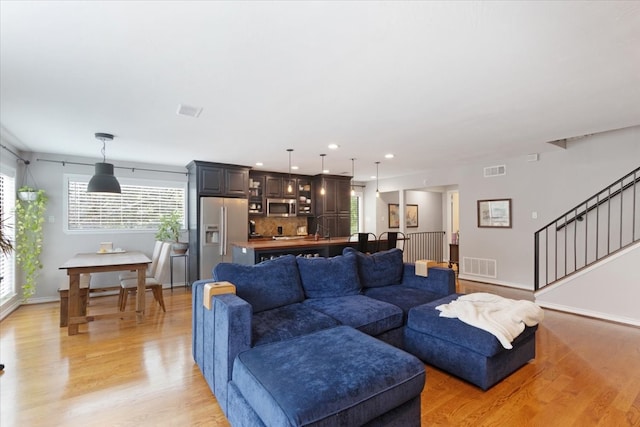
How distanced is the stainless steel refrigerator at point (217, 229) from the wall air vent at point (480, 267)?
15.3 feet

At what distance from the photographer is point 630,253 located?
383cm

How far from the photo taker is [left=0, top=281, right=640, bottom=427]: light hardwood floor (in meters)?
2.05

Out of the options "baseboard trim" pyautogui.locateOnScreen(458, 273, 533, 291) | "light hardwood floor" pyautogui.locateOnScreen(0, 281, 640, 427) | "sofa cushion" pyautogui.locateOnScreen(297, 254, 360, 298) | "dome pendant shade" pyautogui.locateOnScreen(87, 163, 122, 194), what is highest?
"dome pendant shade" pyautogui.locateOnScreen(87, 163, 122, 194)

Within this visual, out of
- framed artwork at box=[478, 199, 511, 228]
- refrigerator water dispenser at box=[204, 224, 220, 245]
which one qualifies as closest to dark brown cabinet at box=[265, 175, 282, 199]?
refrigerator water dispenser at box=[204, 224, 220, 245]

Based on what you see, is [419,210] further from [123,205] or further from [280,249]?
[123,205]

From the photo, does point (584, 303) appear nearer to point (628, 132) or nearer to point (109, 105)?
point (628, 132)

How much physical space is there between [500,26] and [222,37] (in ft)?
5.42

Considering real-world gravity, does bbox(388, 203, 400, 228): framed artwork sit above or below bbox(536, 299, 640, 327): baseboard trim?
above

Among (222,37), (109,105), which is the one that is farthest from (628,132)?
(109,105)

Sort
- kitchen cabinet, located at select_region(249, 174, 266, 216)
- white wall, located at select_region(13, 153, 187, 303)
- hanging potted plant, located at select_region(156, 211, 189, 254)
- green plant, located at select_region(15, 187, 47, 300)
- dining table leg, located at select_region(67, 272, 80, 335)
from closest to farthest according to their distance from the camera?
dining table leg, located at select_region(67, 272, 80, 335)
green plant, located at select_region(15, 187, 47, 300)
white wall, located at select_region(13, 153, 187, 303)
hanging potted plant, located at select_region(156, 211, 189, 254)
kitchen cabinet, located at select_region(249, 174, 266, 216)

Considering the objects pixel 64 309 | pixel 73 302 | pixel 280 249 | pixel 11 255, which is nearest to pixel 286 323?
pixel 280 249

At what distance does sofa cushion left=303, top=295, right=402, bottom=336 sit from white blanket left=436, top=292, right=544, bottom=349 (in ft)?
1.43

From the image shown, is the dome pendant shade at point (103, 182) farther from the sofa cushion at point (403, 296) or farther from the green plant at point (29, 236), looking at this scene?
the sofa cushion at point (403, 296)

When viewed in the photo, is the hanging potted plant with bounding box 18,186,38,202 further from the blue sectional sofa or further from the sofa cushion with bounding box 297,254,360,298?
the sofa cushion with bounding box 297,254,360,298
